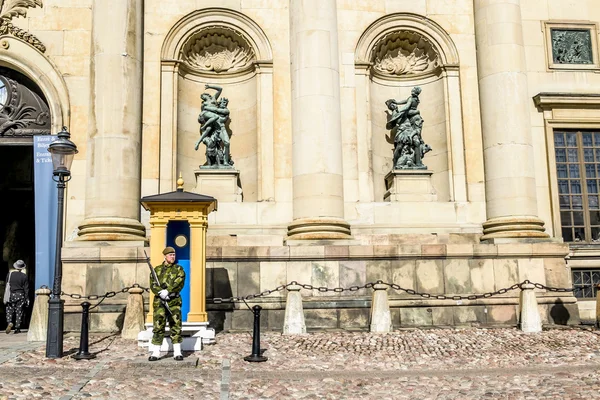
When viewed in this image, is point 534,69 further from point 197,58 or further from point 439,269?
point 197,58

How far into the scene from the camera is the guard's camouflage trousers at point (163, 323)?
11.1 meters

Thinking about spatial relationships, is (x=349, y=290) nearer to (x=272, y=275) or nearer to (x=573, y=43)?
(x=272, y=275)

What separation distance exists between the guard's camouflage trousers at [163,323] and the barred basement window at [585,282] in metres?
13.0

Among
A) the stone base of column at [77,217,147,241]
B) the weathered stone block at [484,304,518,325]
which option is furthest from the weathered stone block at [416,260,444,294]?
the stone base of column at [77,217,147,241]

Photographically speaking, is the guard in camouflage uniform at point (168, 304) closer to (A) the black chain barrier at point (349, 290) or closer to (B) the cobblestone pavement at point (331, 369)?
(B) the cobblestone pavement at point (331, 369)

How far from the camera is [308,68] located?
1825 centimetres

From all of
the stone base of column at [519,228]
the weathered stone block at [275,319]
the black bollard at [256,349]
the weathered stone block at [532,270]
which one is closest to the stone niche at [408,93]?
the stone base of column at [519,228]

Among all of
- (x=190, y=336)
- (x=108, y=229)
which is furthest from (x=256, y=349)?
(x=108, y=229)

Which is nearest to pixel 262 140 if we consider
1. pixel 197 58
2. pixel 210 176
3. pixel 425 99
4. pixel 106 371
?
pixel 210 176

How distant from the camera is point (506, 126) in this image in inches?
737

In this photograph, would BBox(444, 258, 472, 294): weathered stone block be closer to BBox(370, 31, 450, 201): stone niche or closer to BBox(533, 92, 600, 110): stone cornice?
BBox(370, 31, 450, 201): stone niche

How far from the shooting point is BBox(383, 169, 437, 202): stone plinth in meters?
19.3

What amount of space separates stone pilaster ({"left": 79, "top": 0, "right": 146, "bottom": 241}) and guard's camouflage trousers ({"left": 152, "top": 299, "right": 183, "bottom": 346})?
238 inches

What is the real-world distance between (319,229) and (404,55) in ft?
23.5
